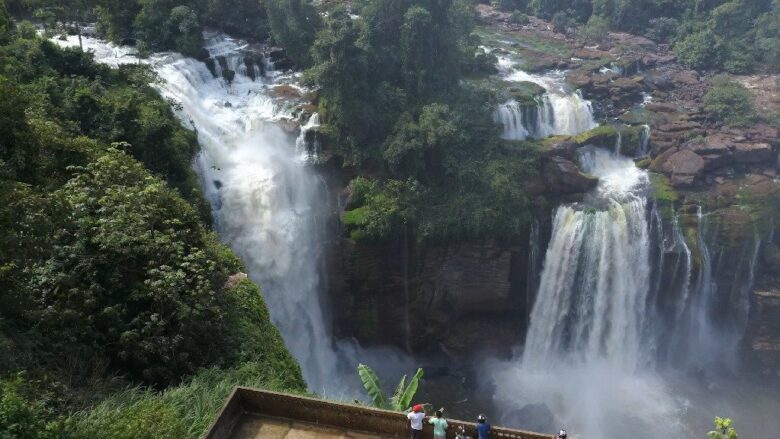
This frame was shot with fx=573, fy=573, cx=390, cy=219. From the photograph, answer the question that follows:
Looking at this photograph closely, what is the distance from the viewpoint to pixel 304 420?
9289 millimetres

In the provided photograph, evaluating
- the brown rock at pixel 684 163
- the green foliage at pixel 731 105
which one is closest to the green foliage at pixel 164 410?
the brown rock at pixel 684 163

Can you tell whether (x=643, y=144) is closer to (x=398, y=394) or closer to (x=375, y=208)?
(x=375, y=208)

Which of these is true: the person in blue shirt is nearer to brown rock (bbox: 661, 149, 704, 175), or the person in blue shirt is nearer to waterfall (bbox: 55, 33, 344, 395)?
waterfall (bbox: 55, 33, 344, 395)

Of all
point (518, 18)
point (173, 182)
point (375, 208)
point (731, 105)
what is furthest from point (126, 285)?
point (518, 18)

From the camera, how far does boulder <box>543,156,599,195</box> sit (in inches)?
976

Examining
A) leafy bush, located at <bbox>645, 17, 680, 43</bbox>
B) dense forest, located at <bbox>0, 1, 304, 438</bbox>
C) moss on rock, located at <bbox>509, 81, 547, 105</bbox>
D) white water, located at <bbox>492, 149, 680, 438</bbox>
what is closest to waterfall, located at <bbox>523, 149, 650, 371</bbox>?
white water, located at <bbox>492, 149, 680, 438</bbox>

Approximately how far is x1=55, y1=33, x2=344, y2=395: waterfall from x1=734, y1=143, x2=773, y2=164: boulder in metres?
19.5

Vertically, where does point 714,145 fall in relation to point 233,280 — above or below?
above

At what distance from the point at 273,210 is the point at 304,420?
14.4m

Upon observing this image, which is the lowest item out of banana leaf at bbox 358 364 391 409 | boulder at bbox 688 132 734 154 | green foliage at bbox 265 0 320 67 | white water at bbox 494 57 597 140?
banana leaf at bbox 358 364 391 409

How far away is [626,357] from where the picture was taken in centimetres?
2536

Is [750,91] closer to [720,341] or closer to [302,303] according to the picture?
[720,341]

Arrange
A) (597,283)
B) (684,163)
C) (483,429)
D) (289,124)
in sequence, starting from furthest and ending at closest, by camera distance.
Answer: (684,163), (289,124), (597,283), (483,429)

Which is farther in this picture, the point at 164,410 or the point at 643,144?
Answer: the point at 643,144
